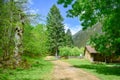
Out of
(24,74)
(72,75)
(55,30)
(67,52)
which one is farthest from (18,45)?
(67,52)

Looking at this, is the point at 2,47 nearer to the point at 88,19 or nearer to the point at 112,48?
the point at 88,19

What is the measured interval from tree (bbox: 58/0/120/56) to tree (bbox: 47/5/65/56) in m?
48.0

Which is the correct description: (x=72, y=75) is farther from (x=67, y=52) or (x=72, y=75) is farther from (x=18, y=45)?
(x=67, y=52)

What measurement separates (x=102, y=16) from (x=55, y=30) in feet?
178

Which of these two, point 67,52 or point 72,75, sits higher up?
point 67,52

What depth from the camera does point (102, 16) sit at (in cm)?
2617

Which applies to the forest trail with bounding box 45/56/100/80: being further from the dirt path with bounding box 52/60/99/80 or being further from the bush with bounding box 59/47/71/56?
the bush with bounding box 59/47/71/56

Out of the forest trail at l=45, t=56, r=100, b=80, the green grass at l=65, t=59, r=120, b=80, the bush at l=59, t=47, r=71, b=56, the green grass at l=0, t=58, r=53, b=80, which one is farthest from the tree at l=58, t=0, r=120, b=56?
the bush at l=59, t=47, r=71, b=56

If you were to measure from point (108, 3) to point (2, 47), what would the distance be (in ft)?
36.7

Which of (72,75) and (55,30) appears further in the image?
(55,30)

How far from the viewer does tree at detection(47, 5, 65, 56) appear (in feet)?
256

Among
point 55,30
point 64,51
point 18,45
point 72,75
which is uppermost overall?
point 55,30

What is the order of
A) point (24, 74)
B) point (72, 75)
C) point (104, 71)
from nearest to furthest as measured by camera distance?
1. point (24, 74)
2. point (72, 75)
3. point (104, 71)

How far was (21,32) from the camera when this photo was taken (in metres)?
27.6
